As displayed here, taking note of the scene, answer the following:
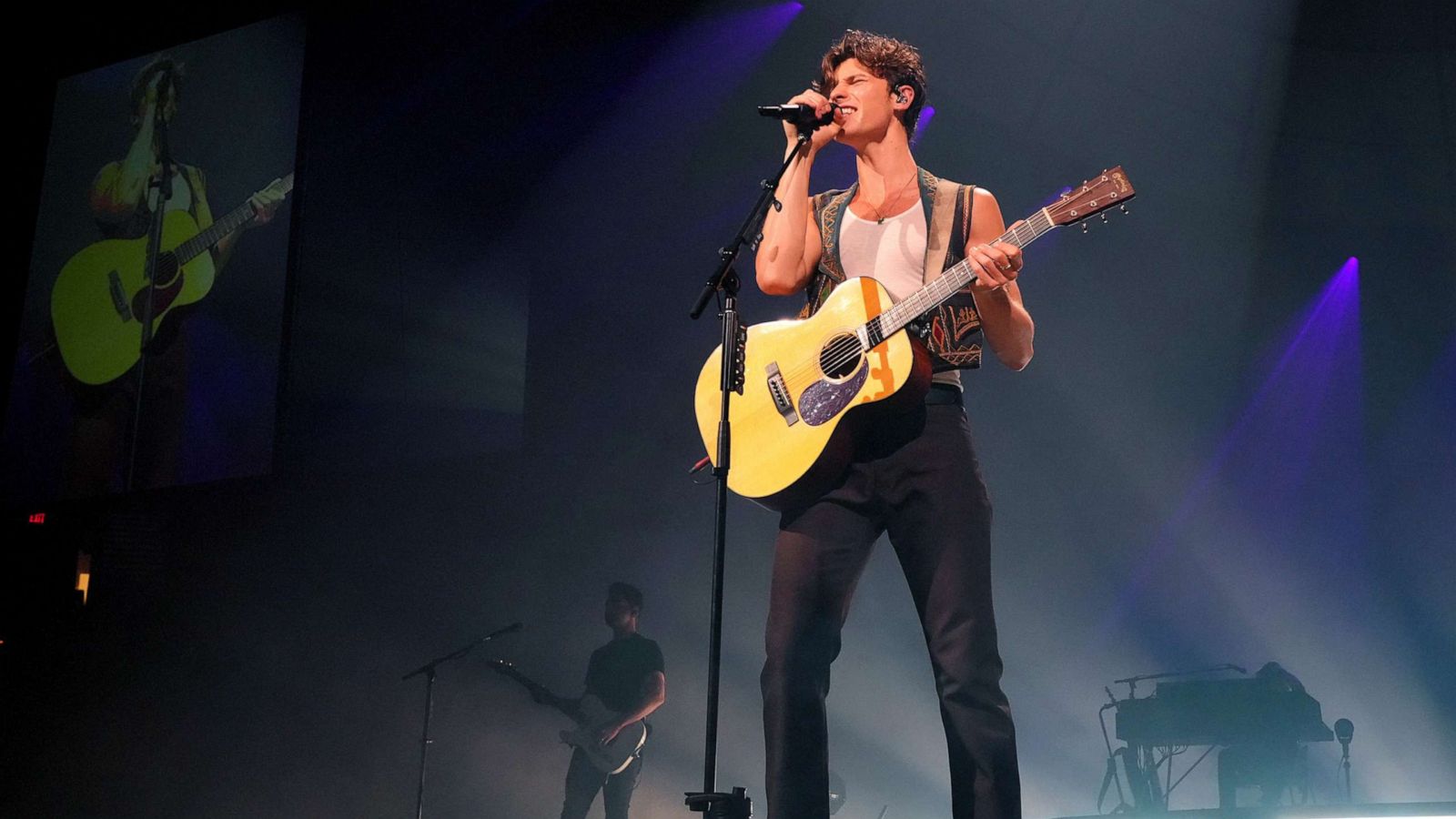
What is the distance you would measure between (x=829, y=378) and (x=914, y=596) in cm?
51

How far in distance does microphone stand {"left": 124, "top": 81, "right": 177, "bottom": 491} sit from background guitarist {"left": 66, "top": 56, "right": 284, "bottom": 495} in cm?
2

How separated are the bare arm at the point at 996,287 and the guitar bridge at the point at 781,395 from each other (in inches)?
17.0

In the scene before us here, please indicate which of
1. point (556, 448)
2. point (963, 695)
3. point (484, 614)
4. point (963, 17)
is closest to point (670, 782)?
point (484, 614)

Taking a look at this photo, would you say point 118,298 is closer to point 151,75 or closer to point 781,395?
point 151,75

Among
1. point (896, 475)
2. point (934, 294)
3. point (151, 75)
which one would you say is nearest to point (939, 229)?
point (934, 294)

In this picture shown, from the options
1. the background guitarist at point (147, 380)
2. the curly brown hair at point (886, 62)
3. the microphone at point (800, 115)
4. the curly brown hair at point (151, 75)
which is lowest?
the microphone at point (800, 115)

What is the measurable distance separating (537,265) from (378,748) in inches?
114

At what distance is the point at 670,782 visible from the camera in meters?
6.70

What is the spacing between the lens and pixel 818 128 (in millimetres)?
2553

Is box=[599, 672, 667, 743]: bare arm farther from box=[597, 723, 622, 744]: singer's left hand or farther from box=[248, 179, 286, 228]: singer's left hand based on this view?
box=[248, 179, 286, 228]: singer's left hand

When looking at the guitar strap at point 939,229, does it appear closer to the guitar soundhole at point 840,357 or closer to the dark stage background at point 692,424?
the guitar soundhole at point 840,357

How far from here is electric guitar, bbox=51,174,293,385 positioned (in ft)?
18.6

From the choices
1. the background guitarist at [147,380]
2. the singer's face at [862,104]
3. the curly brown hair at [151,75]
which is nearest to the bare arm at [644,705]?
the background guitarist at [147,380]

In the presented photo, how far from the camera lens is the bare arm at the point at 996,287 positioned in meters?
2.29
